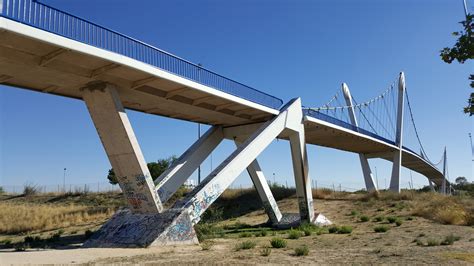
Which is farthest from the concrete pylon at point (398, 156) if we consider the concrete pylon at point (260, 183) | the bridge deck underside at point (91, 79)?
the bridge deck underside at point (91, 79)

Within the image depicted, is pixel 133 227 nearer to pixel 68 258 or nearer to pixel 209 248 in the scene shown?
pixel 209 248

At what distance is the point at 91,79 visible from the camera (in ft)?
56.4

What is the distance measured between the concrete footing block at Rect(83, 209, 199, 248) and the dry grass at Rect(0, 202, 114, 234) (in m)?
15.4

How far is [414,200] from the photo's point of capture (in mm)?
39906

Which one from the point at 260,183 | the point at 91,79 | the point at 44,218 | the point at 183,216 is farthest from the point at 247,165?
the point at 44,218

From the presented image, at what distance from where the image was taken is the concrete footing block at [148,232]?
16.2 meters

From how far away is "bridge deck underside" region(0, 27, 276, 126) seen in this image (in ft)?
46.7

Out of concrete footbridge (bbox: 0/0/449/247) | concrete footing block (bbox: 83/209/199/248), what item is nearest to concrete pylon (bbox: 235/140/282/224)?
concrete footbridge (bbox: 0/0/449/247)

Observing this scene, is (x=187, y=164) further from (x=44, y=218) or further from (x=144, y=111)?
(x=44, y=218)

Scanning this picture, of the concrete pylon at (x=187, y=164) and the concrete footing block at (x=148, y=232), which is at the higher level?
A: the concrete pylon at (x=187, y=164)

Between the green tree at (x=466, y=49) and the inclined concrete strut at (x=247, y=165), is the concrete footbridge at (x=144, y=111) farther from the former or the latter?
the green tree at (x=466, y=49)

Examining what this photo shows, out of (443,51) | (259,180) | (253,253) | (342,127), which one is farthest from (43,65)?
(342,127)

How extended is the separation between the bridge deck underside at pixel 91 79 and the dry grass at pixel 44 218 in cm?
1495

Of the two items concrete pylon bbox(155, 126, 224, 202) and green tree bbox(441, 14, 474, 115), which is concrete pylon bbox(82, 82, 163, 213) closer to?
concrete pylon bbox(155, 126, 224, 202)
